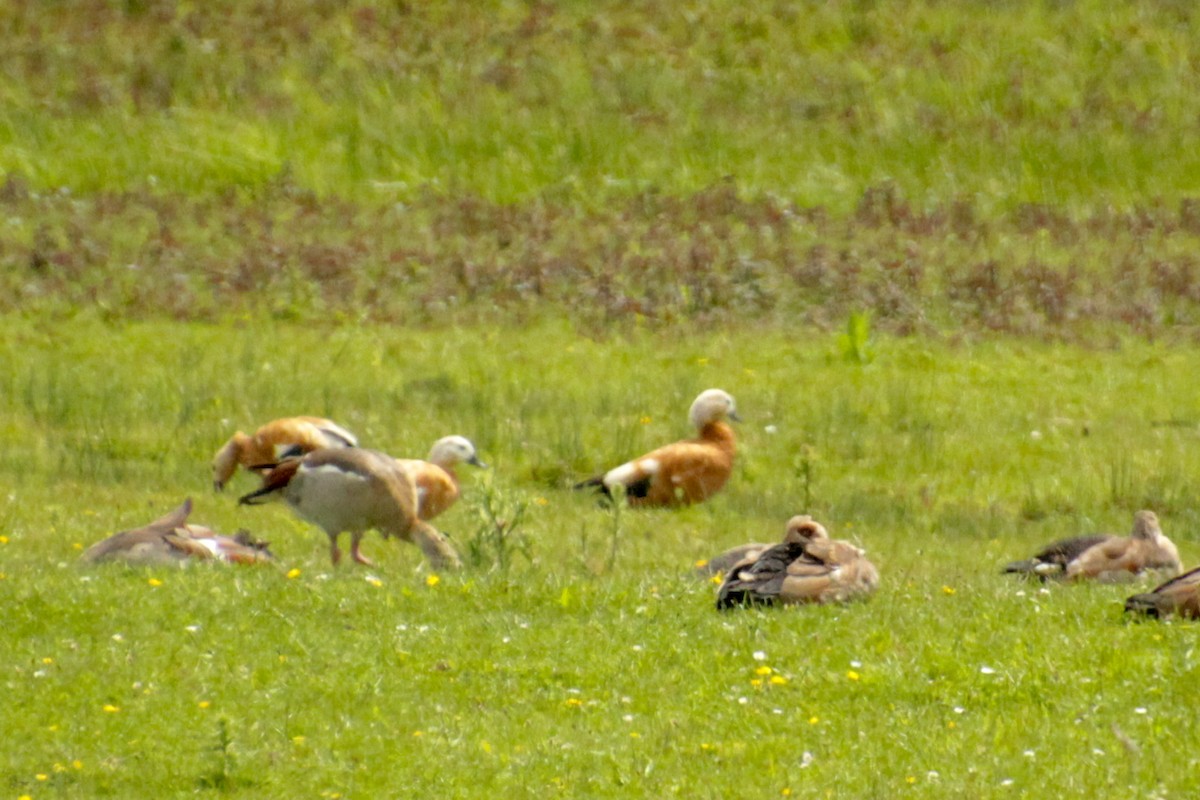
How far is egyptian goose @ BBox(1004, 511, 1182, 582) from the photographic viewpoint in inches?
454

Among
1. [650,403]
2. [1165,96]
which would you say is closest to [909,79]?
[1165,96]

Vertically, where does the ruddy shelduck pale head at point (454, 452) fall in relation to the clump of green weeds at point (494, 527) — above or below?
below

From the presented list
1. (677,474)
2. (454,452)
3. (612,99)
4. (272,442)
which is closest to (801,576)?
(454,452)

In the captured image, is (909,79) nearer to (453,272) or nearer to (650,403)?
(453,272)

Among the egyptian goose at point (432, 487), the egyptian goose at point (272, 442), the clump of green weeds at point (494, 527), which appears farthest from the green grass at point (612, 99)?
the clump of green weeds at point (494, 527)

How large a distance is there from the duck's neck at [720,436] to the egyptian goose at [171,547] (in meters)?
5.42

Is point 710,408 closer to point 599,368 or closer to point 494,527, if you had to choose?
point 599,368

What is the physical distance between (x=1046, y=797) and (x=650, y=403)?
11664 millimetres

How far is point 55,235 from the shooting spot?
26.1 meters

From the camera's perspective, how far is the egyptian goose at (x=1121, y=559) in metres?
11.5

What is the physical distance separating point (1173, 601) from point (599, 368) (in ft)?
37.1

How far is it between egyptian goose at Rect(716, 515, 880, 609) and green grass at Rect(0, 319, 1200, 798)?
0.15m

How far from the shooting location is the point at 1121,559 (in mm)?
11539

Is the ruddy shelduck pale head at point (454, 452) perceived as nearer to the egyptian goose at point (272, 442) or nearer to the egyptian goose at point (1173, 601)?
the egyptian goose at point (272, 442)
